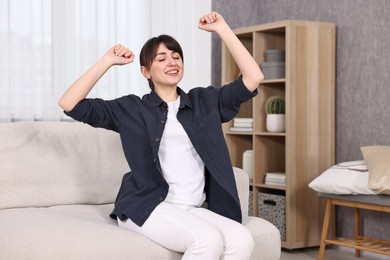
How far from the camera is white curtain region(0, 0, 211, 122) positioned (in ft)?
13.3

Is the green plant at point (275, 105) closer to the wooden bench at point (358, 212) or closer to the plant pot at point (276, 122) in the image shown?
the plant pot at point (276, 122)

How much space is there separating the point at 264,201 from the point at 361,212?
0.62 metres

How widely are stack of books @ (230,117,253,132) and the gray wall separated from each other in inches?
22.5

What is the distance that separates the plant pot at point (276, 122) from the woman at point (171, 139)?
183 centimetres

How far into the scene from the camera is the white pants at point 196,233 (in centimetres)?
232

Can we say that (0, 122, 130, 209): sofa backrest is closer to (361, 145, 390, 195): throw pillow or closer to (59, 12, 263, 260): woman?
(59, 12, 263, 260): woman

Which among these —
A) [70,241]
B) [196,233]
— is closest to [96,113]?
[70,241]

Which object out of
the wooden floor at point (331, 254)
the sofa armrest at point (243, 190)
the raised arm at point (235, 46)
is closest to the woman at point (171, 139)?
the raised arm at point (235, 46)

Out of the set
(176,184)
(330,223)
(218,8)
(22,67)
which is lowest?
(330,223)

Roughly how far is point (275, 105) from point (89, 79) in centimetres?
219

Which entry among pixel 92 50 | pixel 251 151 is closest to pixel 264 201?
pixel 251 151

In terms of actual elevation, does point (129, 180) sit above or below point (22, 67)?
below

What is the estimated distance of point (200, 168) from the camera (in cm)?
262

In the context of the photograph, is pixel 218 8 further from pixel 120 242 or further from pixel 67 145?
pixel 120 242
